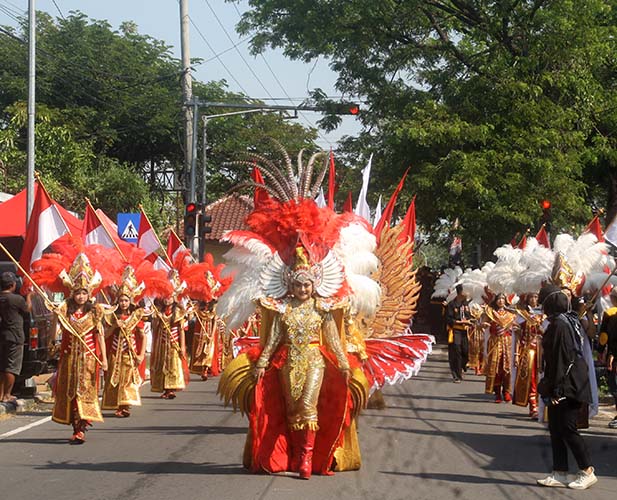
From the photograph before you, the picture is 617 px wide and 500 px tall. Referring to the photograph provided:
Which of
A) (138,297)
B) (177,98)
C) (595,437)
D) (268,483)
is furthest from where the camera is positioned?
(177,98)

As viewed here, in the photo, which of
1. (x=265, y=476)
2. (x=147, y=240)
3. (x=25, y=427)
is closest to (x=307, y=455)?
(x=265, y=476)

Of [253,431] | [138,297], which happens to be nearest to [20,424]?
[138,297]

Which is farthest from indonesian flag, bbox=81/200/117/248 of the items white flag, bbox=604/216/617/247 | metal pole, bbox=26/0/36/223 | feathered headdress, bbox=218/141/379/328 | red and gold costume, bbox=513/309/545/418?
white flag, bbox=604/216/617/247

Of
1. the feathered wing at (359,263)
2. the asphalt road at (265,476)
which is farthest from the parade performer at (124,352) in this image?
the feathered wing at (359,263)

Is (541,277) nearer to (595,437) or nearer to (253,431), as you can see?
(595,437)

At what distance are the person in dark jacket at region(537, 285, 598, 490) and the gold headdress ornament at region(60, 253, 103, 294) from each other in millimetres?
4913

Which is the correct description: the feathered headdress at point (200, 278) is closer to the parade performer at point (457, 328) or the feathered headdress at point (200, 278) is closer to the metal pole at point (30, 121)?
the metal pole at point (30, 121)

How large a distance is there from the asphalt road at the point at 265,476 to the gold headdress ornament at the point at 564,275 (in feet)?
5.69

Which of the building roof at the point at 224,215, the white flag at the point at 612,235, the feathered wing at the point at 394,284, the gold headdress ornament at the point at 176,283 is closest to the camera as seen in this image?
the white flag at the point at 612,235

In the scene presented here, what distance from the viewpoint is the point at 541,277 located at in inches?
538

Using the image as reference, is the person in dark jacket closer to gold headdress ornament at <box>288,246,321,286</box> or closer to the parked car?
gold headdress ornament at <box>288,246,321,286</box>

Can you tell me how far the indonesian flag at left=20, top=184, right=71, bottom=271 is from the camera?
1392 cm

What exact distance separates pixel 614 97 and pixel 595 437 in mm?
17248

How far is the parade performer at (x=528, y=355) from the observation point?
14273 millimetres
